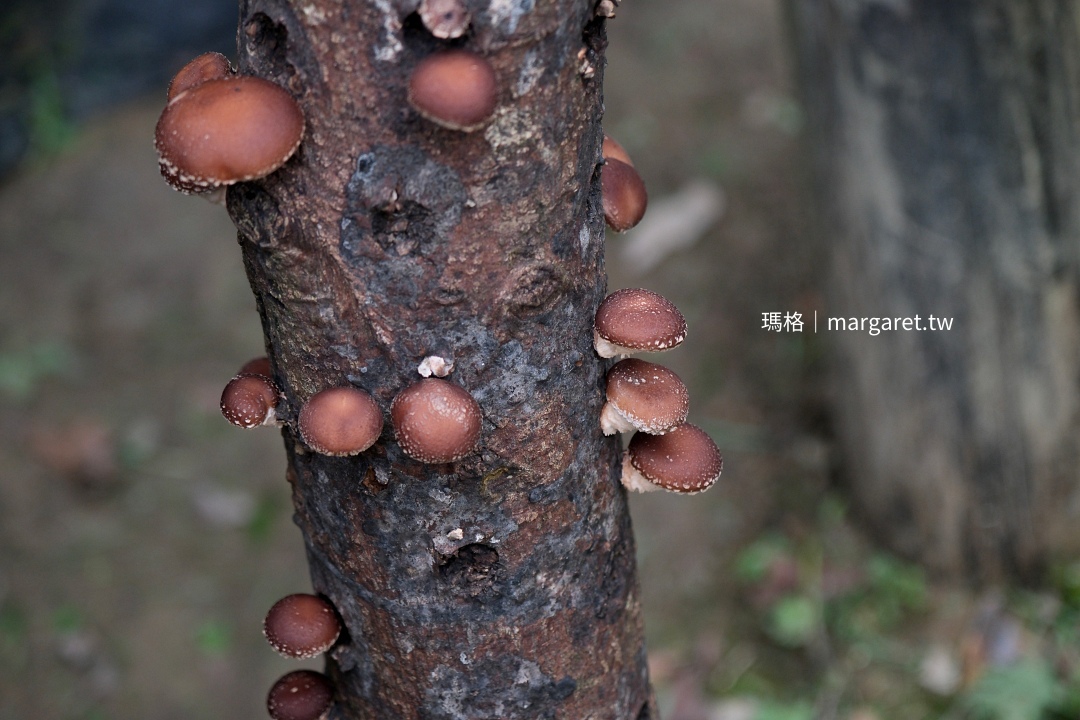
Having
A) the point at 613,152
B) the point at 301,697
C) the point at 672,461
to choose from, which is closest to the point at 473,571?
the point at 672,461

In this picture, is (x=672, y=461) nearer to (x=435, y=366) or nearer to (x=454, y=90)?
(x=435, y=366)

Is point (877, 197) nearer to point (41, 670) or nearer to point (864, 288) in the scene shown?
point (864, 288)

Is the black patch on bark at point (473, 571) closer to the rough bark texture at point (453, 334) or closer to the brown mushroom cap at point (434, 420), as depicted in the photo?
the rough bark texture at point (453, 334)

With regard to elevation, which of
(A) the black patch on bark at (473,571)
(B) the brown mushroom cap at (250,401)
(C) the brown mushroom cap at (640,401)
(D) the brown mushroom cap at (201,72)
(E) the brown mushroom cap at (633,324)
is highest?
(D) the brown mushroom cap at (201,72)

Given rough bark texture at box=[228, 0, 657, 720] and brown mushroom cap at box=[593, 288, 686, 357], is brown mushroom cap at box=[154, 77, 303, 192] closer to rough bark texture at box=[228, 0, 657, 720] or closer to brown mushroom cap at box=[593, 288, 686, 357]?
rough bark texture at box=[228, 0, 657, 720]

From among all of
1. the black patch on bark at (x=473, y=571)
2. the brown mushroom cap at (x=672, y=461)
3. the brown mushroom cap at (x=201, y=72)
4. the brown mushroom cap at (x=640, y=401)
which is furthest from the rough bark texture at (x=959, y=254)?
the black patch on bark at (x=473, y=571)

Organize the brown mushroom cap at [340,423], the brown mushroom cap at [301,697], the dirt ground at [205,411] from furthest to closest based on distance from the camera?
the dirt ground at [205,411] → the brown mushroom cap at [301,697] → the brown mushroom cap at [340,423]
